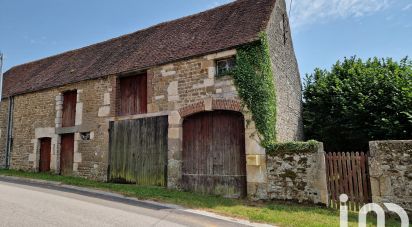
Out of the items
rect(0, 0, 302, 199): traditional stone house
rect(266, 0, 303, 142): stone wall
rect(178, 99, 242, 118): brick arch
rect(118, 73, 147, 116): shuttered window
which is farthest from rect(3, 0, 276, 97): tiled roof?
rect(178, 99, 242, 118): brick arch

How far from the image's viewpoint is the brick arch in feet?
30.5

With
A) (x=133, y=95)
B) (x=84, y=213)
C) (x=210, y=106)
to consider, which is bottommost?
(x=84, y=213)

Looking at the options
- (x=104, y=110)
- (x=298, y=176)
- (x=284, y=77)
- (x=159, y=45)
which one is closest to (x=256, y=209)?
(x=298, y=176)

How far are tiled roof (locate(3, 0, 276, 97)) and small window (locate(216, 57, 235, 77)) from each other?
450 millimetres

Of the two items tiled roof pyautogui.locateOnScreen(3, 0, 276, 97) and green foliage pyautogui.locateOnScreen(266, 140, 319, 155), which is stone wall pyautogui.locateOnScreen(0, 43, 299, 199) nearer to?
green foliage pyautogui.locateOnScreen(266, 140, 319, 155)

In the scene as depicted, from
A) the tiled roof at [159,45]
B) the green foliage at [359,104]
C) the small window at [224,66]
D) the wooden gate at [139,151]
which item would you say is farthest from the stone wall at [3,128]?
the green foliage at [359,104]

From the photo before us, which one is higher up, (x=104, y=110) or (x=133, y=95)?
(x=133, y=95)

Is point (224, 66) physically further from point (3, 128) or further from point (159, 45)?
point (3, 128)

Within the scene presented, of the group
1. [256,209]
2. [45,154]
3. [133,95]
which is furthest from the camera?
[45,154]

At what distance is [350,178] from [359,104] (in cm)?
541

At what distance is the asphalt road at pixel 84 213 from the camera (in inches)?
213

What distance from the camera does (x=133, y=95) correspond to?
1171cm

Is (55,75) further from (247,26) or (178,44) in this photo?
(247,26)

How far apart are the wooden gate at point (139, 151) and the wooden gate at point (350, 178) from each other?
17.4ft
